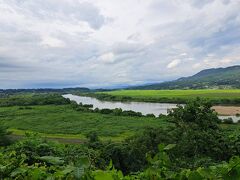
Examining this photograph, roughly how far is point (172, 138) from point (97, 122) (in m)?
35.8

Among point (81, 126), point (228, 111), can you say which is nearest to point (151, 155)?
point (81, 126)

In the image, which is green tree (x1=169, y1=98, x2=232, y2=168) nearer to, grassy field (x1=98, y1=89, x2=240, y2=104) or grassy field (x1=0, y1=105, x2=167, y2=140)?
grassy field (x1=0, y1=105, x2=167, y2=140)

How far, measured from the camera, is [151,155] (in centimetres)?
153

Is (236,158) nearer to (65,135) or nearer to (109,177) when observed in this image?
(109,177)

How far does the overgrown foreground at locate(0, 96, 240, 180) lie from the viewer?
1.40m

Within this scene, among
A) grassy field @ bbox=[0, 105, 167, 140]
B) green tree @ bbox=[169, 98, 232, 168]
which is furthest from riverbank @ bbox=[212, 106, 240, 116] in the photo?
green tree @ bbox=[169, 98, 232, 168]

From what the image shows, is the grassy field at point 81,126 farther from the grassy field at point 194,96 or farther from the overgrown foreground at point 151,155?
the grassy field at point 194,96

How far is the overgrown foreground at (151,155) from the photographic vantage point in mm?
1396

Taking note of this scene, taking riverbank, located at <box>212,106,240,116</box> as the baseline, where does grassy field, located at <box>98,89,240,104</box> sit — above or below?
above

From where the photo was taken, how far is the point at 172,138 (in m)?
15.0

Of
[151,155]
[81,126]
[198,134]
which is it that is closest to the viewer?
[151,155]

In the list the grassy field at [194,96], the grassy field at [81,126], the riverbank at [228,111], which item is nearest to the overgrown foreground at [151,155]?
the grassy field at [81,126]

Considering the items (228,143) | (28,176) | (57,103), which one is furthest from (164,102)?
(28,176)

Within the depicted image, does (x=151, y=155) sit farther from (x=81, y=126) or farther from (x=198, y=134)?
(x=81, y=126)
